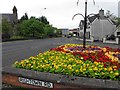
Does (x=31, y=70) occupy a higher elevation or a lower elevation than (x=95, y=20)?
lower

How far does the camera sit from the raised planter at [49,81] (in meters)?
6.35

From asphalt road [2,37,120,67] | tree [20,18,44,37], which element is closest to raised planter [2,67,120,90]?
asphalt road [2,37,120,67]

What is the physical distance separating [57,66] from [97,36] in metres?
60.3

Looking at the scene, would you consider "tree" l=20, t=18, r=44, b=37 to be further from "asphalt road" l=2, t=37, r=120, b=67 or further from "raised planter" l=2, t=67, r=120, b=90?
"raised planter" l=2, t=67, r=120, b=90

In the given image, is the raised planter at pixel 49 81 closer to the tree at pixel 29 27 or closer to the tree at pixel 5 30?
the tree at pixel 5 30

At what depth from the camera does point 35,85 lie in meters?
7.29

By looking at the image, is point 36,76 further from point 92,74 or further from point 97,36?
point 97,36

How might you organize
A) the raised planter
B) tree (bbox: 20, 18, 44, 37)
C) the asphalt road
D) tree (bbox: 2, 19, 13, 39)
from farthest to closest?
1. tree (bbox: 20, 18, 44, 37)
2. tree (bbox: 2, 19, 13, 39)
3. the asphalt road
4. the raised planter

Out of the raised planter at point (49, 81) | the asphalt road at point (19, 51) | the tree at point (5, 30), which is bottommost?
the asphalt road at point (19, 51)

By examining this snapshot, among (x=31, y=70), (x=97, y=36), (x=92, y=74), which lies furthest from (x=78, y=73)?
(x=97, y=36)

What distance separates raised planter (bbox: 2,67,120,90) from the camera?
250 inches

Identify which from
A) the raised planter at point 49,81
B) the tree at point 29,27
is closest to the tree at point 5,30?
the tree at point 29,27

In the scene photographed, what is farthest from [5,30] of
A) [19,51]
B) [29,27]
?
[19,51]

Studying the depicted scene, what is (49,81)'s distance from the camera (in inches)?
275
